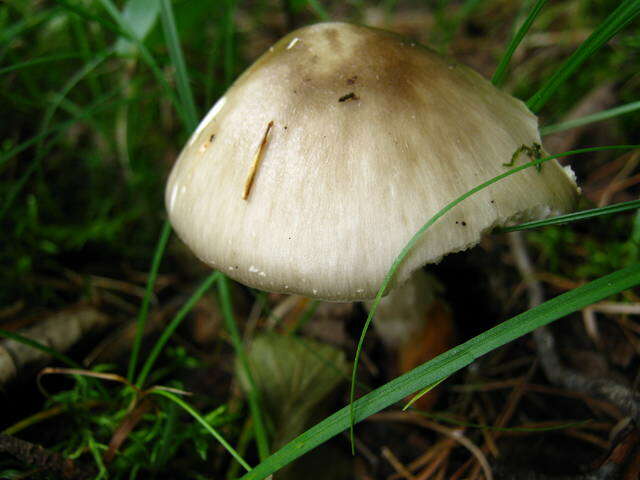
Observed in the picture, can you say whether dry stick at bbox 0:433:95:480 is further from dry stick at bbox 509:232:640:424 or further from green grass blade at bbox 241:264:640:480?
dry stick at bbox 509:232:640:424

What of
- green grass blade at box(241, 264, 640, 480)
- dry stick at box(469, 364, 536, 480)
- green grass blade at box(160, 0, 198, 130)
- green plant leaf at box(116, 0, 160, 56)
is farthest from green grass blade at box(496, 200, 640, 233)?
green plant leaf at box(116, 0, 160, 56)

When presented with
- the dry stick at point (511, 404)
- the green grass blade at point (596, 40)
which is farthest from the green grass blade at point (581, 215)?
the dry stick at point (511, 404)

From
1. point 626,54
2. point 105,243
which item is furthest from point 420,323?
point 626,54

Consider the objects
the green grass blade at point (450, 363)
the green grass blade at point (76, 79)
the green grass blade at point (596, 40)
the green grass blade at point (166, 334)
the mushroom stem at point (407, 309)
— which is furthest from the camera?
the green grass blade at point (76, 79)

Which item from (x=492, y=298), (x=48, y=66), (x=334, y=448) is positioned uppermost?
(x=48, y=66)

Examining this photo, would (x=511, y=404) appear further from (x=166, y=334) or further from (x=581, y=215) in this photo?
(x=166, y=334)

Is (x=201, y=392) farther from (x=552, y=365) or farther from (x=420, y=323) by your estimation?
(x=552, y=365)

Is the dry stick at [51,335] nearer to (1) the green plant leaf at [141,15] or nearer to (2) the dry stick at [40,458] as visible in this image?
(2) the dry stick at [40,458]
